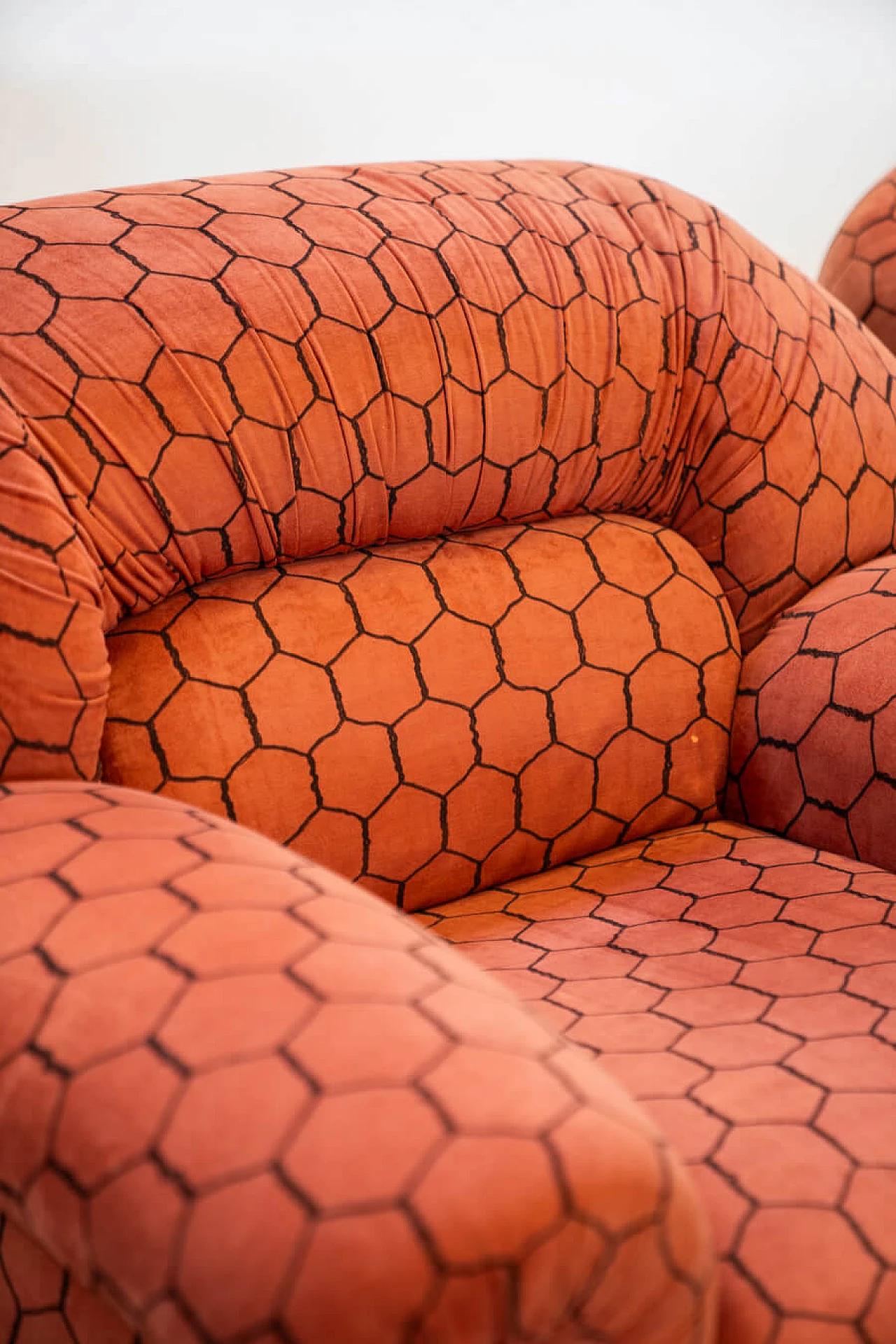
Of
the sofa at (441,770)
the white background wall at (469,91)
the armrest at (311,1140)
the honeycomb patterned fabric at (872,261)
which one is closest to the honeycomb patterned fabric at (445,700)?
the sofa at (441,770)

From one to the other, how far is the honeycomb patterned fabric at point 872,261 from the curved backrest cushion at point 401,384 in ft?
0.93

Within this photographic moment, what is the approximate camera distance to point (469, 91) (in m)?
2.02

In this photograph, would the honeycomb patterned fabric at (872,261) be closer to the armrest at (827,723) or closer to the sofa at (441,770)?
the sofa at (441,770)

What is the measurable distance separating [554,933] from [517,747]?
171mm

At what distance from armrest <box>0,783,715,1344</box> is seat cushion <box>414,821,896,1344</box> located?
0.30 feet

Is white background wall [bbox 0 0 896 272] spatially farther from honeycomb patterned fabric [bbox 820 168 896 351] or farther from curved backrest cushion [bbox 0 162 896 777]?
curved backrest cushion [bbox 0 162 896 777]

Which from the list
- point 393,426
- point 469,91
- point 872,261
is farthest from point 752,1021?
point 469,91

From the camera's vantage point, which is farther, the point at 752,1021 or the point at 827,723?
the point at 827,723

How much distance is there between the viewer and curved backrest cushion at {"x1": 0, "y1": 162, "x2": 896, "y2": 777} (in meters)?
0.92

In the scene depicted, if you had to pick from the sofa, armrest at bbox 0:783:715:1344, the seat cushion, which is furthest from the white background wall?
armrest at bbox 0:783:715:1344

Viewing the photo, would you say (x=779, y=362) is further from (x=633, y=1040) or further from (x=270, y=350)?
(x=633, y=1040)

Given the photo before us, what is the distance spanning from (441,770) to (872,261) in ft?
3.27

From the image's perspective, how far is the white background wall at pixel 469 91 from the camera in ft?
5.86

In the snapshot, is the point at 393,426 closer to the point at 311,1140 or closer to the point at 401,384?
the point at 401,384
